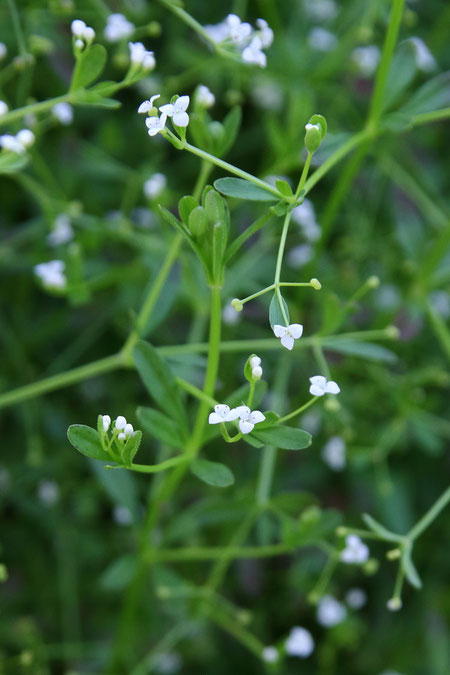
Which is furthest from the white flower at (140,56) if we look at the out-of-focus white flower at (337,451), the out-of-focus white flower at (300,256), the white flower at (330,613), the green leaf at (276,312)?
the white flower at (330,613)

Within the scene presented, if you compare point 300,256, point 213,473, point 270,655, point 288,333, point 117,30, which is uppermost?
point 117,30

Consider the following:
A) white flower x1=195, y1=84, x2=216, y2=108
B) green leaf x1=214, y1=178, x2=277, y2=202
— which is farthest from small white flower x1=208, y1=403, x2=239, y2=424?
white flower x1=195, y1=84, x2=216, y2=108

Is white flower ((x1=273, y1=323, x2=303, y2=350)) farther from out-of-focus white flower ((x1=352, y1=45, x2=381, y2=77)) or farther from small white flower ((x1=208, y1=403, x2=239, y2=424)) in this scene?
out-of-focus white flower ((x1=352, y1=45, x2=381, y2=77))

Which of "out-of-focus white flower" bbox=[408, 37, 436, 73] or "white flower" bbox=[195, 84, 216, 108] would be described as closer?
"white flower" bbox=[195, 84, 216, 108]

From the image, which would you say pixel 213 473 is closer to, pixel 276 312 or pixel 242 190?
pixel 276 312

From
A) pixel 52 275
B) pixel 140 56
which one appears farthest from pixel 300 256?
pixel 140 56
